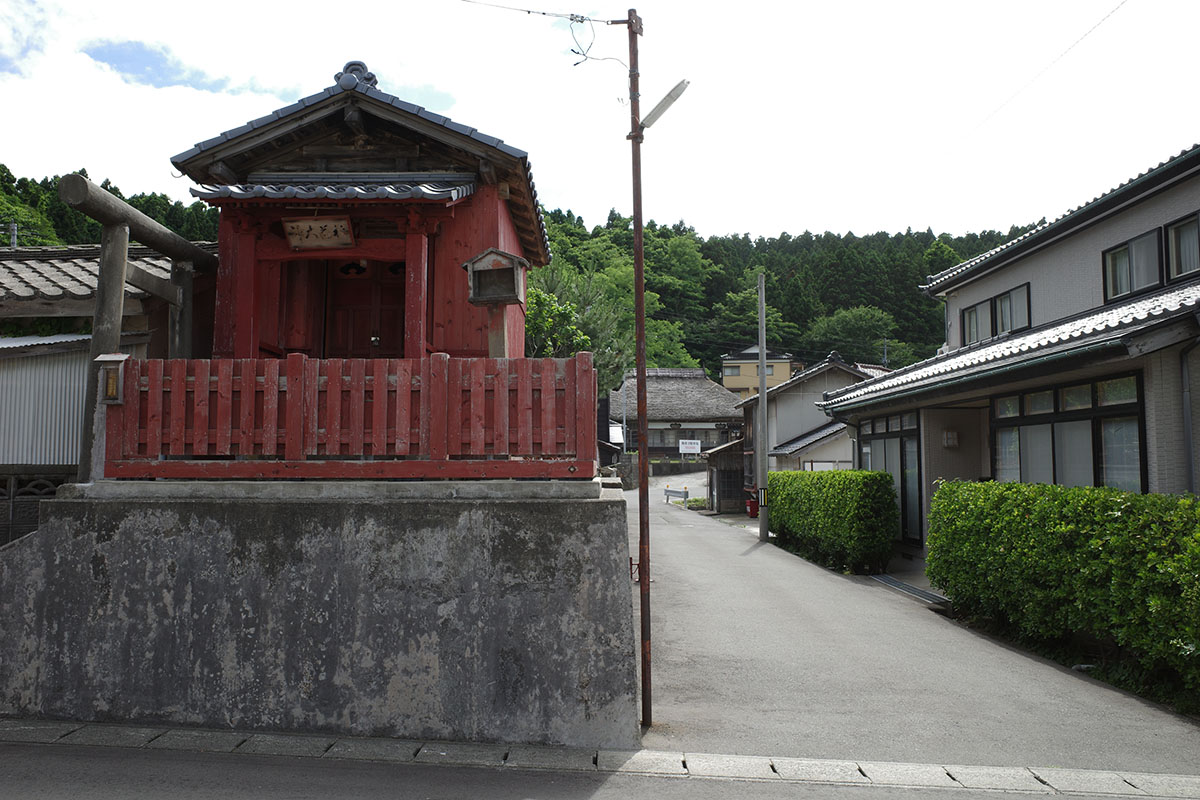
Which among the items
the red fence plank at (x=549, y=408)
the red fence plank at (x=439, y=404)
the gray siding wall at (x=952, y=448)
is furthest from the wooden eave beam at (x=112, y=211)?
the gray siding wall at (x=952, y=448)

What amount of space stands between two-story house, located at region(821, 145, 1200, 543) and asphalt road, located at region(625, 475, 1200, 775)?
297 centimetres

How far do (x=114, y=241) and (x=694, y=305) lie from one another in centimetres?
6435

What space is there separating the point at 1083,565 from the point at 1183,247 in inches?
272

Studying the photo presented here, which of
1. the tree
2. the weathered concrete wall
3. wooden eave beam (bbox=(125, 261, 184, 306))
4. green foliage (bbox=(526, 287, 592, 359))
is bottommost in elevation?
the weathered concrete wall

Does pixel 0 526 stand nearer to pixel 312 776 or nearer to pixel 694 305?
pixel 312 776

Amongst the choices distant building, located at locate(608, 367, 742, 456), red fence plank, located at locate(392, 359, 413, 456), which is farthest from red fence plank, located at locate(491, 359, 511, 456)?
distant building, located at locate(608, 367, 742, 456)

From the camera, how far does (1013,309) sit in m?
17.3

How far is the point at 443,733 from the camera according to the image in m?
5.95

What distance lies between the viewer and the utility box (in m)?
8.85

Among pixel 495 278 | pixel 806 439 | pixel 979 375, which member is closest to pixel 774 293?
pixel 806 439

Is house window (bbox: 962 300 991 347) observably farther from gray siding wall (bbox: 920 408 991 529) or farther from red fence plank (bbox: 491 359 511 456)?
red fence plank (bbox: 491 359 511 456)

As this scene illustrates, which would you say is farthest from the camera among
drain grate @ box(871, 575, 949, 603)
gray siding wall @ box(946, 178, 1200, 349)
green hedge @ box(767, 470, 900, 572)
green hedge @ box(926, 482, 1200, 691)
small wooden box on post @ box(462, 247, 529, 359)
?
green hedge @ box(767, 470, 900, 572)

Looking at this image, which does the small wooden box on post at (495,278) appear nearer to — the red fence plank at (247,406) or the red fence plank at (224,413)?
the red fence plank at (247,406)

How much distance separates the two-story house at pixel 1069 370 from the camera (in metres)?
9.20
